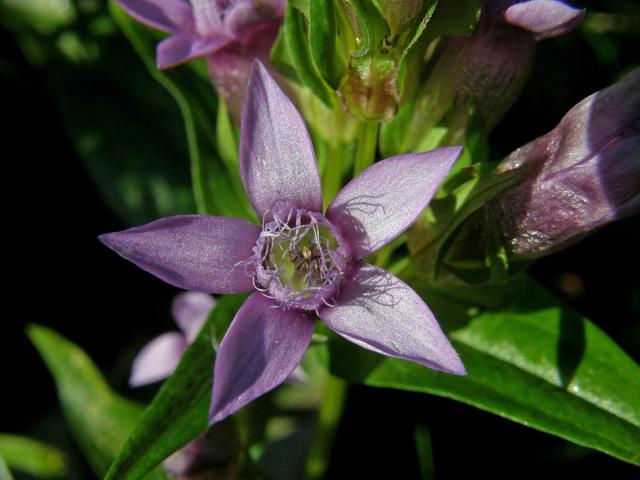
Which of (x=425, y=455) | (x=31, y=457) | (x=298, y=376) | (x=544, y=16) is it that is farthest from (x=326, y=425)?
(x=544, y=16)

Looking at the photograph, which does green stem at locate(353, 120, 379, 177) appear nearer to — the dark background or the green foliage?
the dark background

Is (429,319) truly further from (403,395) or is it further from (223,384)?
(403,395)

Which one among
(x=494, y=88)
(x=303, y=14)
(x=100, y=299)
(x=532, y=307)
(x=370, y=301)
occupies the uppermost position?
(x=303, y=14)

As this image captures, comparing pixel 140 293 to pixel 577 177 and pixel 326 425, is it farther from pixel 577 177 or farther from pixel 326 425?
pixel 577 177

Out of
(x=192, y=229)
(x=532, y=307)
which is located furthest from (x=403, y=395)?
(x=192, y=229)

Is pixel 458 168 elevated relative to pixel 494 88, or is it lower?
lower

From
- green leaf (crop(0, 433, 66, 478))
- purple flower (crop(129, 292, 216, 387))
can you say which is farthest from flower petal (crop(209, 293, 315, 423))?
green leaf (crop(0, 433, 66, 478))

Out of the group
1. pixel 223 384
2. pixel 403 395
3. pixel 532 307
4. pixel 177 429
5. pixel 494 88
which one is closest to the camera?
pixel 223 384
